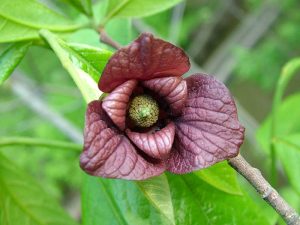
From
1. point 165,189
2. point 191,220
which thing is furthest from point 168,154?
point 191,220

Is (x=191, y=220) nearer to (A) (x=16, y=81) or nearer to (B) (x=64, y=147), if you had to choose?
(B) (x=64, y=147)

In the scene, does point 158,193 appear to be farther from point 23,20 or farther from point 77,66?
point 23,20

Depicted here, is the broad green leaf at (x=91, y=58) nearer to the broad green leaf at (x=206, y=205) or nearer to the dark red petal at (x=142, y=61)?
the dark red petal at (x=142, y=61)

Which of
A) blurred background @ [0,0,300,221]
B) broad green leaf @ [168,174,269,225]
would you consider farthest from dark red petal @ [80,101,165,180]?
blurred background @ [0,0,300,221]

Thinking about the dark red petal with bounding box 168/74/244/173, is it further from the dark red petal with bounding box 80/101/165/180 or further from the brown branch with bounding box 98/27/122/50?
the brown branch with bounding box 98/27/122/50

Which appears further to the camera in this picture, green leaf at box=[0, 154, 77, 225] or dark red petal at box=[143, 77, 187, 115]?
green leaf at box=[0, 154, 77, 225]
